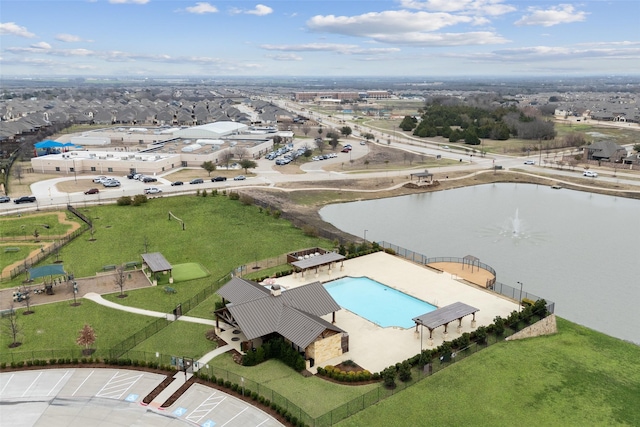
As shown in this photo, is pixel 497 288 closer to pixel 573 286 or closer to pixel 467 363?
pixel 573 286

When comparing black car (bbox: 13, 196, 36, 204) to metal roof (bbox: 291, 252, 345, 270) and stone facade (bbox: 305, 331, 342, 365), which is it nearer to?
metal roof (bbox: 291, 252, 345, 270)

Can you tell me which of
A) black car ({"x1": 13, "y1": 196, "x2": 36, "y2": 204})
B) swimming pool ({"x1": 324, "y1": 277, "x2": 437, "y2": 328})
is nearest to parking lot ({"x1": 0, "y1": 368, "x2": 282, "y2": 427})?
swimming pool ({"x1": 324, "y1": 277, "x2": 437, "y2": 328})

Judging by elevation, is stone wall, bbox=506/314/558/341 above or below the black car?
below

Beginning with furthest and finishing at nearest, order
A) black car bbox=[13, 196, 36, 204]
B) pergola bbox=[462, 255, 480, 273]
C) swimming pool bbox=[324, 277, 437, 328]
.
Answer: black car bbox=[13, 196, 36, 204] < pergola bbox=[462, 255, 480, 273] < swimming pool bbox=[324, 277, 437, 328]

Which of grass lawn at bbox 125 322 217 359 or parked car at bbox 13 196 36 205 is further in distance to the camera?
parked car at bbox 13 196 36 205

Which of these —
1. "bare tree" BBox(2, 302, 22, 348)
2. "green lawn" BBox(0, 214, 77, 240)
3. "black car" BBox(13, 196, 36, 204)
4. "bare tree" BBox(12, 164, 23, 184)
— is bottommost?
"bare tree" BBox(2, 302, 22, 348)

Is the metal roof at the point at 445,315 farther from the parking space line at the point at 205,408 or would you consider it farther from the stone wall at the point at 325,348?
the parking space line at the point at 205,408
